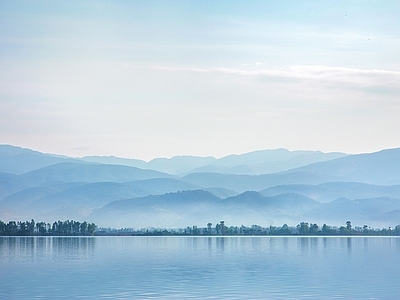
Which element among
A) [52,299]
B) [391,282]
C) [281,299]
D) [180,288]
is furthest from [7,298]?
[391,282]

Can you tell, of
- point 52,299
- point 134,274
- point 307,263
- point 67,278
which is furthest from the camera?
point 307,263

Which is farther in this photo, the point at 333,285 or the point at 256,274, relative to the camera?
the point at 256,274

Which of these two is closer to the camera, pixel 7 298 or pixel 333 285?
pixel 7 298

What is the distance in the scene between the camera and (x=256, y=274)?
75.6 meters

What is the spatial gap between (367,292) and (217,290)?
447 inches

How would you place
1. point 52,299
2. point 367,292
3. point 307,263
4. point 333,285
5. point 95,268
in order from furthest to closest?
1. point 307,263
2. point 95,268
3. point 333,285
4. point 367,292
5. point 52,299

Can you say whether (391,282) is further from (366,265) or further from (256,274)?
(366,265)

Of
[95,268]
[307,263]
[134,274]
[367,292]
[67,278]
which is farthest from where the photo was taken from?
[307,263]

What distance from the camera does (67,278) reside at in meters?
71.4

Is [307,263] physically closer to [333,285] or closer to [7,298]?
[333,285]

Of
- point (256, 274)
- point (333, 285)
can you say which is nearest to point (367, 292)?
point (333, 285)

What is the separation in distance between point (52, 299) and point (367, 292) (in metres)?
23.3

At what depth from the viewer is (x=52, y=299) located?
56.3 m

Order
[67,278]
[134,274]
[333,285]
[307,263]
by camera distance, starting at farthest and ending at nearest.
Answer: [307,263]
[134,274]
[67,278]
[333,285]
